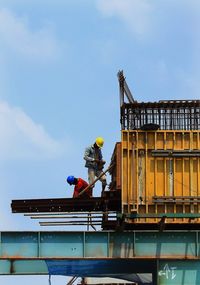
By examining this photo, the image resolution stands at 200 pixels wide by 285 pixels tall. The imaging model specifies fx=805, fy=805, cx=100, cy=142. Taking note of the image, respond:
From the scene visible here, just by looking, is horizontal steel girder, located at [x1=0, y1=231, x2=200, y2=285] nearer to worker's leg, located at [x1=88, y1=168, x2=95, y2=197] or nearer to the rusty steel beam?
the rusty steel beam

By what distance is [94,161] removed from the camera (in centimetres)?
2866

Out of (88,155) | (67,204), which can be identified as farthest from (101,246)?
(88,155)

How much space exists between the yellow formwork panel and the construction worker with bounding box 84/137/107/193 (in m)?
1.48

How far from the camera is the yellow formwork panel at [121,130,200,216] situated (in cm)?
2723

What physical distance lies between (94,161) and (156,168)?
8.10 feet

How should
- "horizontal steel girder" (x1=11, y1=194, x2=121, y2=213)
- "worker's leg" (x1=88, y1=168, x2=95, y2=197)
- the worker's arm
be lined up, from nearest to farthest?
1. "horizontal steel girder" (x1=11, y1=194, x2=121, y2=213)
2. the worker's arm
3. "worker's leg" (x1=88, y1=168, x2=95, y2=197)

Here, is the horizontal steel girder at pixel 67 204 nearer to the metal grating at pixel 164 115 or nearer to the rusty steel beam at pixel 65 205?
the rusty steel beam at pixel 65 205

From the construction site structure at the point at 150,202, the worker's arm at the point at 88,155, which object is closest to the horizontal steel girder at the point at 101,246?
the construction site structure at the point at 150,202

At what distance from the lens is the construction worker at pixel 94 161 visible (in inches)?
1128

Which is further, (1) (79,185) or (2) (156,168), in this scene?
(1) (79,185)

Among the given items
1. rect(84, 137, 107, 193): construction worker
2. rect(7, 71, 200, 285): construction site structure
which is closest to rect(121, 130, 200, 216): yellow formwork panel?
rect(7, 71, 200, 285): construction site structure

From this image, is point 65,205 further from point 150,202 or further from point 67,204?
point 150,202

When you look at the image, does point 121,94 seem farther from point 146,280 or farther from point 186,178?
point 146,280

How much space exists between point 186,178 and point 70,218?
4.44 metres
